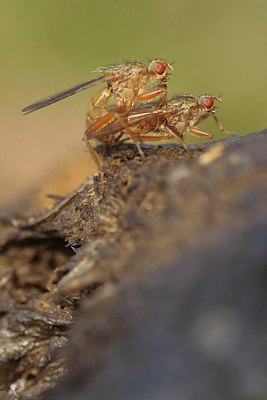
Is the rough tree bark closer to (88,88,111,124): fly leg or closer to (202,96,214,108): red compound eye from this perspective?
(202,96,214,108): red compound eye

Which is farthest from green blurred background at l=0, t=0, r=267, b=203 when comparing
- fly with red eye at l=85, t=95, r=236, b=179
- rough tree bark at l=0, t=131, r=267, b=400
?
rough tree bark at l=0, t=131, r=267, b=400

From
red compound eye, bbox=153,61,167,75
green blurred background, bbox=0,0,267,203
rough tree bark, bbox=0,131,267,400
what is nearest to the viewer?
rough tree bark, bbox=0,131,267,400

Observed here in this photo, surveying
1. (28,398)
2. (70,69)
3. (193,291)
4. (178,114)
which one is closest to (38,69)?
(70,69)

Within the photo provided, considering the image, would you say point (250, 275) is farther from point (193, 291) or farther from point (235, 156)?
point (235, 156)

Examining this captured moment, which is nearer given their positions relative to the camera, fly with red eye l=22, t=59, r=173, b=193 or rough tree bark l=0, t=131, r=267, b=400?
rough tree bark l=0, t=131, r=267, b=400

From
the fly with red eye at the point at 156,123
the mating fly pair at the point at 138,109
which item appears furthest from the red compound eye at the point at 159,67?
the fly with red eye at the point at 156,123

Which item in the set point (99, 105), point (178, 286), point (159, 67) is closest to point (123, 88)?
point (99, 105)

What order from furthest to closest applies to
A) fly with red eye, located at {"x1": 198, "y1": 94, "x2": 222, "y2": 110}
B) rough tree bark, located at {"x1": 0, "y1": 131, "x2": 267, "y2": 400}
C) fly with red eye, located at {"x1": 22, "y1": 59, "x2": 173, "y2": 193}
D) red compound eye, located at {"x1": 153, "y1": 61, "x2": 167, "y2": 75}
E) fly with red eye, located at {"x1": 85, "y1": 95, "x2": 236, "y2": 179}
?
red compound eye, located at {"x1": 153, "y1": 61, "x2": 167, "y2": 75} → fly with red eye, located at {"x1": 22, "y1": 59, "x2": 173, "y2": 193} → fly with red eye, located at {"x1": 198, "y1": 94, "x2": 222, "y2": 110} → fly with red eye, located at {"x1": 85, "y1": 95, "x2": 236, "y2": 179} → rough tree bark, located at {"x1": 0, "y1": 131, "x2": 267, "y2": 400}
